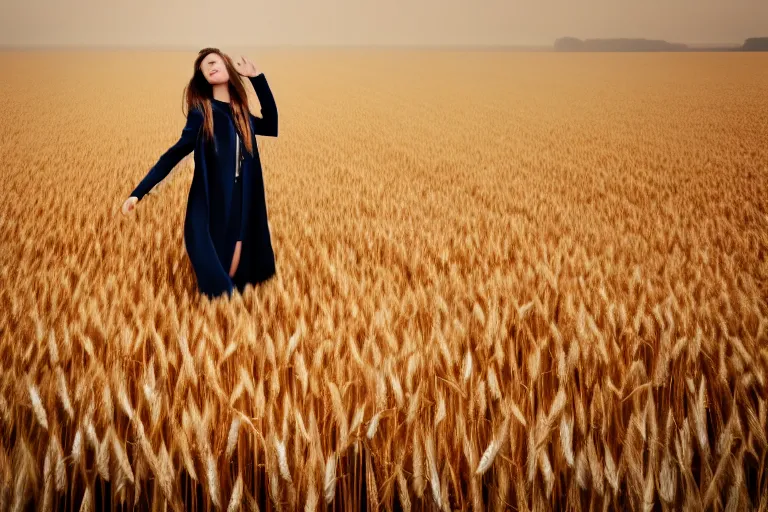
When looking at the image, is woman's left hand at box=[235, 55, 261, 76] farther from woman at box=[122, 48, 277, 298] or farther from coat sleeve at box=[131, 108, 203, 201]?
coat sleeve at box=[131, 108, 203, 201]

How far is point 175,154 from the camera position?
253 centimetres

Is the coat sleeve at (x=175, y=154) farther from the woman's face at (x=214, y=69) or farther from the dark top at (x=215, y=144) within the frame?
the woman's face at (x=214, y=69)

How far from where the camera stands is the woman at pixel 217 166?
2.49 meters

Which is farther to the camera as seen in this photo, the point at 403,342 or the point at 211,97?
the point at 211,97

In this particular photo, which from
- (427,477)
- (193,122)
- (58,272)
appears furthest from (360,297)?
(58,272)

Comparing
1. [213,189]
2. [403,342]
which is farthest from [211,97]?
[403,342]

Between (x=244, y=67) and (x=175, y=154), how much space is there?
564 millimetres

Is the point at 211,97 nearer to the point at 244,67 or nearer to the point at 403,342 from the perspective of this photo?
the point at 244,67

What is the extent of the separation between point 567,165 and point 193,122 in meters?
7.43

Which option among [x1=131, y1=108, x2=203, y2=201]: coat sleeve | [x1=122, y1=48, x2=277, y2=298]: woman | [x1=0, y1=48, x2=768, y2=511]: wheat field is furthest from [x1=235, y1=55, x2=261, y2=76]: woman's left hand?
[x1=0, y1=48, x2=768, y2=511]: wheat field

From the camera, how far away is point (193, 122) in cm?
249

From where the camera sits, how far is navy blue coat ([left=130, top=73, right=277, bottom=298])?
2.51 meters

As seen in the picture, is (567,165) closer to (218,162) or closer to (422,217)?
(422,217)

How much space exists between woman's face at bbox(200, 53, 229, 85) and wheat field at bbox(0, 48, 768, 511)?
63 centimetres
